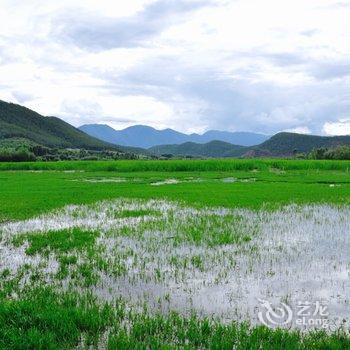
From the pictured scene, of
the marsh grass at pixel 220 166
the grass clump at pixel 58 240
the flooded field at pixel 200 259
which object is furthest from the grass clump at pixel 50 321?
the marsh grass at pixel 220 166

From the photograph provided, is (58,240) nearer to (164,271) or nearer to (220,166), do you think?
(164,271)

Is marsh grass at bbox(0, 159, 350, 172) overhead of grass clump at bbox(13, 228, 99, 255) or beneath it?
overhead

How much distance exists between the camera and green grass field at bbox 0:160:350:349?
24.5ft

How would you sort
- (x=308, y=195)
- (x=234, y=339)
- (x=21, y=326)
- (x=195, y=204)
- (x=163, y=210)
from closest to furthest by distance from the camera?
1. (x=234, y=339)
2. (x=21, y=326)
3. (x=163, y=210)
4. (x=195, y=204)
5. (x=308, y=195)

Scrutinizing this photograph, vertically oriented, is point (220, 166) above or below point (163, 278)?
above

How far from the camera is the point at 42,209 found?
24609 millimetres

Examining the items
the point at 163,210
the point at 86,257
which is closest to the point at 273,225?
the point at 163,210

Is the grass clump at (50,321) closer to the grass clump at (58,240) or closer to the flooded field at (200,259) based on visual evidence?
the flooded field at (200,259)

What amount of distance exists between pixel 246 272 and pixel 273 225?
25.0ft

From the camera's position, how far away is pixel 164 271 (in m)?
11.6

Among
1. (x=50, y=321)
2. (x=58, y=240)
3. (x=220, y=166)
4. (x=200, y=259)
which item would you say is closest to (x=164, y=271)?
(x=200, y=259)

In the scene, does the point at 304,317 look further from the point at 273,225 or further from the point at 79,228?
the point at 79,228

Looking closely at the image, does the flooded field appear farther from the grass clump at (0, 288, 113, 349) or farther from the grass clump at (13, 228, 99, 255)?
the grass clump at (0, 288, 113, 349)

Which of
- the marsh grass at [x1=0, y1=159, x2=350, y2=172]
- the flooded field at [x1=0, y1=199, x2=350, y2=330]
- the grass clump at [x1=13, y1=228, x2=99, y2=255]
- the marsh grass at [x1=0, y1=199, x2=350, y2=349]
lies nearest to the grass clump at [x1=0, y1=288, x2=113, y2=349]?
the marsh grass at [x1=0, y1=199, x2=350, y2=349]
